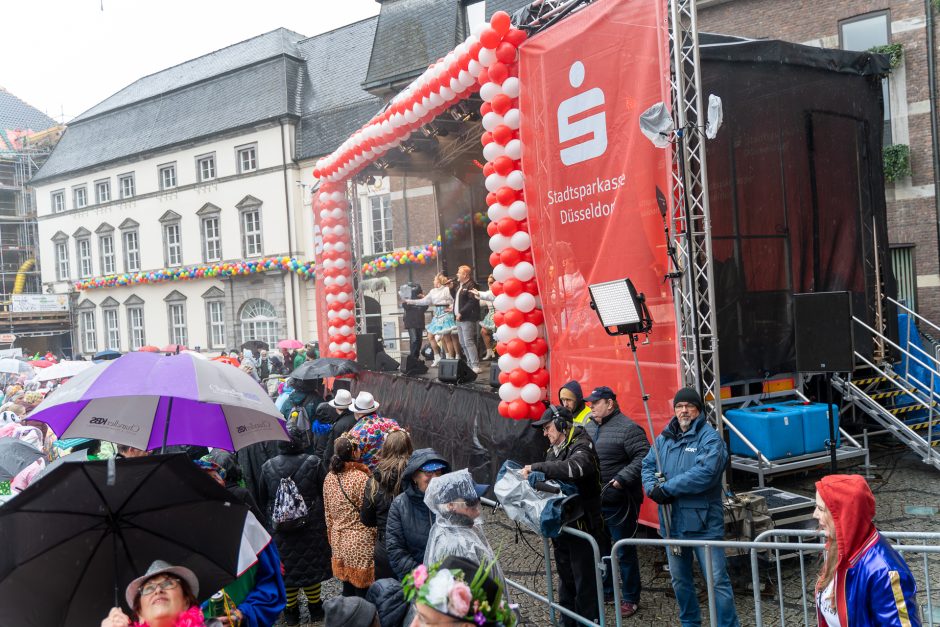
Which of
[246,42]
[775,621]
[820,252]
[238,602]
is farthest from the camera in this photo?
[246,42]

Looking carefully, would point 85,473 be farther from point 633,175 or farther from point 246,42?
point 246,42

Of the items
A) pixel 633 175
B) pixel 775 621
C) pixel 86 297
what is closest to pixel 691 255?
pixel 633 175

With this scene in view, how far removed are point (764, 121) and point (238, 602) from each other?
8009 millimetres

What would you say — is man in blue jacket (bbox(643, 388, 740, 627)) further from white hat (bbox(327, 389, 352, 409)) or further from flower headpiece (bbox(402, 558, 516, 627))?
white hat (bbox(327, 389, 352, 409))

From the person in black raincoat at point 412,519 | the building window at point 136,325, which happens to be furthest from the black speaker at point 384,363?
the building window at point 136,325

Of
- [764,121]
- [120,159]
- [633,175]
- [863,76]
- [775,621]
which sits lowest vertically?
[775,621]

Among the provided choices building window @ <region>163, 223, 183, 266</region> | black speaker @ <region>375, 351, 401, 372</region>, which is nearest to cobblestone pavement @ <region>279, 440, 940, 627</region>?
black speaker @ <region>375, 351, 401, 372</region>

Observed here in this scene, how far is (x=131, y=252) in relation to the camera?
36.1 meters

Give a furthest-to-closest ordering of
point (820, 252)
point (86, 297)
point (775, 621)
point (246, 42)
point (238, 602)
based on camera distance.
Answer: point (86, 297) < point (246, 42) < point (820, 252) < point (775, 621) < point (238, 602)

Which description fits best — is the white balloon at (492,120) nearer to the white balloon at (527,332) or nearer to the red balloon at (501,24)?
the red balloon at (501,24)

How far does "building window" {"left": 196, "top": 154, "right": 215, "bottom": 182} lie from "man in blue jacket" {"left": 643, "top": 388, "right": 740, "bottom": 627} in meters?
30.6

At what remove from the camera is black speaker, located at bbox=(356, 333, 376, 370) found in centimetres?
1413

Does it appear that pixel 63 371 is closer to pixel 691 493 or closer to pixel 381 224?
pixel 691 493

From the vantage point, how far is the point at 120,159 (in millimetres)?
35500
